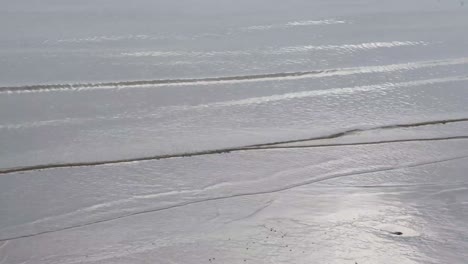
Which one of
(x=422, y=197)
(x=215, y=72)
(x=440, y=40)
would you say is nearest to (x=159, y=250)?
(x=422, y=197)

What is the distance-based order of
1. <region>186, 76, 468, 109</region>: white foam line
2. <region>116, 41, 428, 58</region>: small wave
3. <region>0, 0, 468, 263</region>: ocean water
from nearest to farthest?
1. <region>0, 0, 468, 263</region>: ocean water
2. <region>186, 76, 468, 109</region>: white foam line
3. <region>116, 41, 428, 58</region>: small wave

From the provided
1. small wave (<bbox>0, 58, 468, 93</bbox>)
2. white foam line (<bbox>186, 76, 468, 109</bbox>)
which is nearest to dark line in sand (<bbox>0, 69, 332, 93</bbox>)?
small wave (<bbox>0, 58, 468, 93</bbox>)

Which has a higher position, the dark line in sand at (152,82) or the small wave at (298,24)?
the small wave at (298,24)

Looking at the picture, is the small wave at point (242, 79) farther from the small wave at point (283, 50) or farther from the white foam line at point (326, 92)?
the small wave at point (283, 50)

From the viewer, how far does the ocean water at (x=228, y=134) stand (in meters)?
3.35

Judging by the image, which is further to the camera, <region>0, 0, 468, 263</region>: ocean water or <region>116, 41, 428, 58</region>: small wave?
<region>116, 41, 428, 58</region>: small wave

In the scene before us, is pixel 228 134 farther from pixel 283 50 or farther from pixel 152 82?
pixel 283 50

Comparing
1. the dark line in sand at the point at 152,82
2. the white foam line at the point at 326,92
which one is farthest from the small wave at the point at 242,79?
the white foam line at the point at 326,92

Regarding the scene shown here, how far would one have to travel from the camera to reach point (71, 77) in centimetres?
490

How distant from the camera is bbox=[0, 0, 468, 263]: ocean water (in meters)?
3.35

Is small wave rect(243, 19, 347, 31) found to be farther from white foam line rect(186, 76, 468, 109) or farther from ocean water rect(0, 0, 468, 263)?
white foam line rect(186, 76, 468, 109)

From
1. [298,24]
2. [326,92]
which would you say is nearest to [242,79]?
[326,92]

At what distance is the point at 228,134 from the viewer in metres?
4.32

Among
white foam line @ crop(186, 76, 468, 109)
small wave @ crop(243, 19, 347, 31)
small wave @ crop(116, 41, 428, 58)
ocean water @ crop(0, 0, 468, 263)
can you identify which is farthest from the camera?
small wave @ crop(243, 19, 347, 31)
